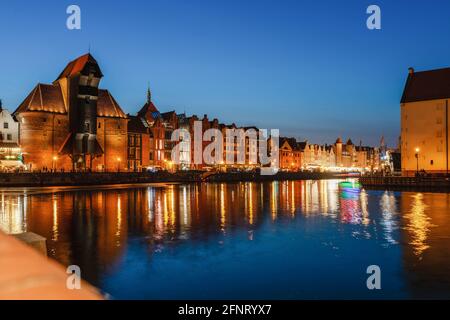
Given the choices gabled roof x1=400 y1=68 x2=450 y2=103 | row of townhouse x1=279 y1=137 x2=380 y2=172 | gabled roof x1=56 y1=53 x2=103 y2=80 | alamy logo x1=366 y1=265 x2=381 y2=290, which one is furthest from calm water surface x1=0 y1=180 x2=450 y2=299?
row of townhouse x1=279 y1=137 x2=380 y2=172

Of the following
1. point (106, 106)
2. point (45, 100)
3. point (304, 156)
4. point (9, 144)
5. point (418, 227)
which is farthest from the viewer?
point (304, 156)

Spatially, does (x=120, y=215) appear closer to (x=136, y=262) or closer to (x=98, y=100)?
(x=136, y=262)

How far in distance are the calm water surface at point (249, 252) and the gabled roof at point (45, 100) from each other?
5512 centimetres

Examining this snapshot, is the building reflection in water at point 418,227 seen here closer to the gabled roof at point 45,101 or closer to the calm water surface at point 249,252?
the calm water surface at point 249,252

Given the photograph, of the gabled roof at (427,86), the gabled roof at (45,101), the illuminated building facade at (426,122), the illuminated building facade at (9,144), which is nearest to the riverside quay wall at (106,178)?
the illuminated building facade at (9,144)

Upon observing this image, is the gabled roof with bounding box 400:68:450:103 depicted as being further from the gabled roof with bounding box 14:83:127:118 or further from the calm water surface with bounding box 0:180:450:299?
the gabled roof with bounding box 14:83:127:118

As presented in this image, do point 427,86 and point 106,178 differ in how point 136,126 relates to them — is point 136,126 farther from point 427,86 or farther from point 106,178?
point 427,86

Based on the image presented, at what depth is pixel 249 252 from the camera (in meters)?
15.6

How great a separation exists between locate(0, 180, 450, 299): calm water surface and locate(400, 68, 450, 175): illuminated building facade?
1639 inches

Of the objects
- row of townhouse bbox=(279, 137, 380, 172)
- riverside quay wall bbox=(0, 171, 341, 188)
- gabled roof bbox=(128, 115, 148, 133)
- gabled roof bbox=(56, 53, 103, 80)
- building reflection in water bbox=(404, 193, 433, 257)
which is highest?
gabled roof bbox=(56, 53, 103, 80)

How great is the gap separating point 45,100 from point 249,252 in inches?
2835

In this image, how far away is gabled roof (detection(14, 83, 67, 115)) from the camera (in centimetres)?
7550

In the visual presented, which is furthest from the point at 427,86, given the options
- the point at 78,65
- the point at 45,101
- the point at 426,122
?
the point at 45,101

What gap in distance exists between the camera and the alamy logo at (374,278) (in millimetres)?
11179
